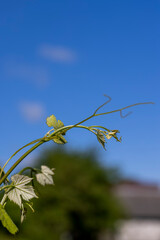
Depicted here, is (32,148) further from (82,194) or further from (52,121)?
(82,194)

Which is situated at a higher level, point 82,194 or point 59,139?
point 82,194

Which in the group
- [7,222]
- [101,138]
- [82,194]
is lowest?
[7,222]

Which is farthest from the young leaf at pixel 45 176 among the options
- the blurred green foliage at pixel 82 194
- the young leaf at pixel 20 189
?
the blurred green foliage at pixel 82 194

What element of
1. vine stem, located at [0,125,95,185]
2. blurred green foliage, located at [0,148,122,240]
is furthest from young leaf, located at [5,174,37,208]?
blurred green foliage, located at [0,148,122,240]

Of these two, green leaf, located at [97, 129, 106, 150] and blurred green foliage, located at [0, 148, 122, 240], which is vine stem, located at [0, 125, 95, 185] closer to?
green leaf, located at [97, 129, 106, 150]

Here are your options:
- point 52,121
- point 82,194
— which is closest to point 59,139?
point 52,121

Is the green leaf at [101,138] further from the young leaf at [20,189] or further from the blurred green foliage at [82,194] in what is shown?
the blurred green foliage at [82,194]

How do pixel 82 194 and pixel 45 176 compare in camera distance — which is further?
pixel 82 194
